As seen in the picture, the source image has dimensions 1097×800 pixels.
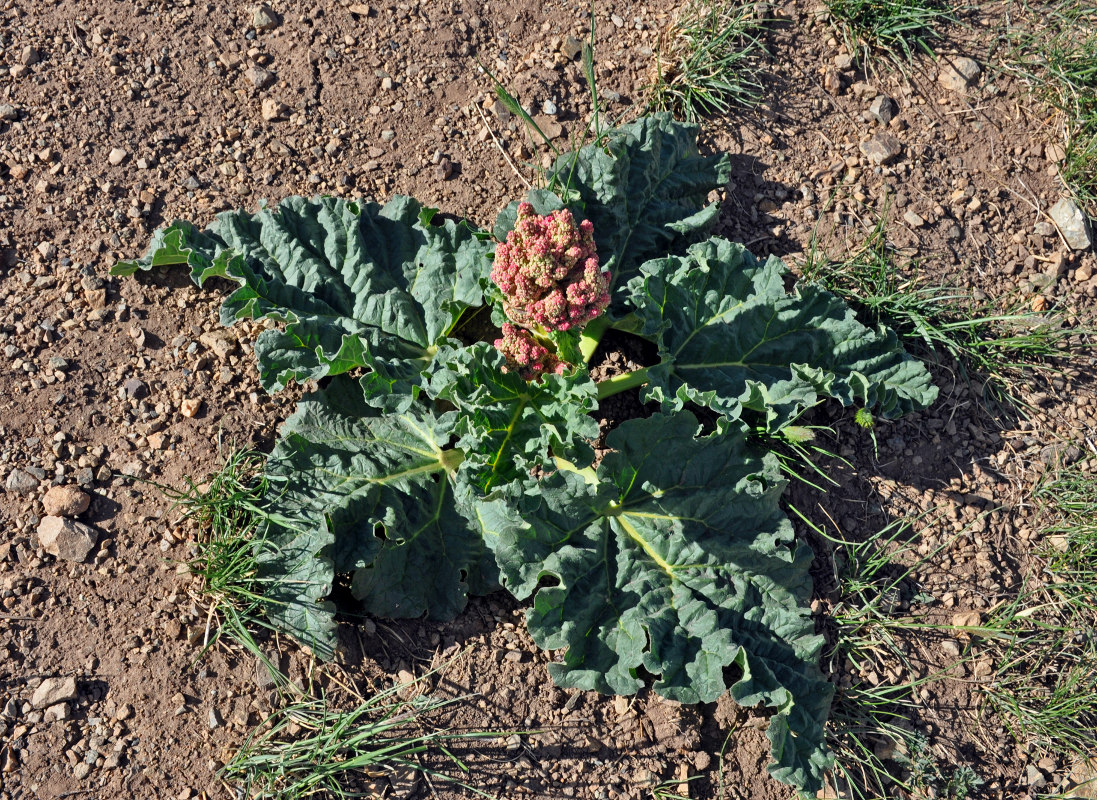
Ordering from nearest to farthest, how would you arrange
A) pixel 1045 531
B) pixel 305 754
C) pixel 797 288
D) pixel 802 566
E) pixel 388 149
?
1. pixel 305 754
2. pixel 802 566
3. pixel 797 288
4. pixel 1045 531
5. pixel 388 149

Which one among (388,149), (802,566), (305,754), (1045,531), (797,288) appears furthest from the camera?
(388,149)

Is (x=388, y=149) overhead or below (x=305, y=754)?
overhead

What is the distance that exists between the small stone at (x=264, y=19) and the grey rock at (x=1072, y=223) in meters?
4.55

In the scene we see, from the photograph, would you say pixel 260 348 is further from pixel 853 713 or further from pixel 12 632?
pixel 853 713

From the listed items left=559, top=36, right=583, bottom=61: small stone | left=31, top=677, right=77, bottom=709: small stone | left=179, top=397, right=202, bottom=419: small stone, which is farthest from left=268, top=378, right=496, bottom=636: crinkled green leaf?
left=559, top=36, right=583, bottom=61: small stone

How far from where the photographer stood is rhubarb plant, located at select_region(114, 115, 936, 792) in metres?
3.73

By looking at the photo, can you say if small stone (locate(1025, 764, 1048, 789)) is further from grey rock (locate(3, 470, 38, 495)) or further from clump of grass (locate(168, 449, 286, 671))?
grey rock (locate(3, 470, 38, 495))

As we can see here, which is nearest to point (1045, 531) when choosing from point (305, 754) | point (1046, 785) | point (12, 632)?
point (1046, 785)

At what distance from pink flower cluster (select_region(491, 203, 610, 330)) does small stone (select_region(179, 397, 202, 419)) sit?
5.19 feet

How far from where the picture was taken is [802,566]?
3.96 metres

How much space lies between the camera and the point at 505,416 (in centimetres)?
383

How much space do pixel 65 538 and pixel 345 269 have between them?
171cm

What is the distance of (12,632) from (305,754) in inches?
53.5

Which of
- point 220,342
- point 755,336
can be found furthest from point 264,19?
point 755,336
